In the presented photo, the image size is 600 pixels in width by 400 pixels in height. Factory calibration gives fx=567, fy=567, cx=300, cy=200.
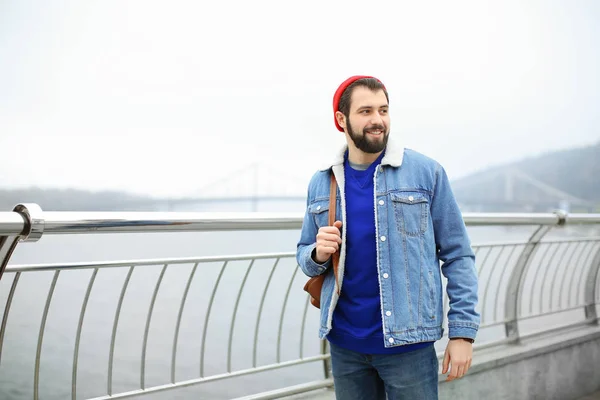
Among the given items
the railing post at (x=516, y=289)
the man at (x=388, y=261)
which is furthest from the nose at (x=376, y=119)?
the railing post at (x=516, y=289)

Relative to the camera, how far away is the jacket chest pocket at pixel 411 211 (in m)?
1.37

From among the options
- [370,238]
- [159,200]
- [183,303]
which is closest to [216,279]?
[183,303]

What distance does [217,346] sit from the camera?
3570 millimetres

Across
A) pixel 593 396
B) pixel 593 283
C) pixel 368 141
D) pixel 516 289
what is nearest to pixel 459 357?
pixel 368 141

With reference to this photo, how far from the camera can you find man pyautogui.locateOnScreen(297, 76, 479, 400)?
1.36 m

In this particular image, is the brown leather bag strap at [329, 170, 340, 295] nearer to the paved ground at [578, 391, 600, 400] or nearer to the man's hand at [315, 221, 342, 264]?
the man's hand at [315, 221, 342, 264]

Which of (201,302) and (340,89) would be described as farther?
(201,302)

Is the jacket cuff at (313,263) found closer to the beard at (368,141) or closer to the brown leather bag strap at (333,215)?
the brown leather bag strap at (333,215)

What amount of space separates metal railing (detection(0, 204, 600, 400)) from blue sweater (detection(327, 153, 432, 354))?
0.65 meters

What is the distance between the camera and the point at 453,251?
141cm

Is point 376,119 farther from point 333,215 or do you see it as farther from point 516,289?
point 516,289

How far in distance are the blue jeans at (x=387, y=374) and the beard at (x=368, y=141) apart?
1.64 ft

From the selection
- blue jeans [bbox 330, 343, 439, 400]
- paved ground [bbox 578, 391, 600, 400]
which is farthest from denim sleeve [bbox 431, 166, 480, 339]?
paved ground [bbox 578, 391, 600, 400]

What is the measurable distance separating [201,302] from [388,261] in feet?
5.72
